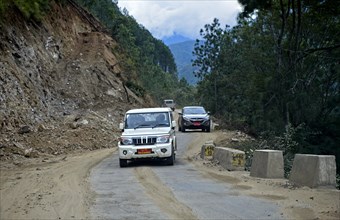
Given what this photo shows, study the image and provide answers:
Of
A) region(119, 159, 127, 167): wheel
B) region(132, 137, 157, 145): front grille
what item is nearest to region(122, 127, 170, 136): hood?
region(132, 137, 157, 145): front grille

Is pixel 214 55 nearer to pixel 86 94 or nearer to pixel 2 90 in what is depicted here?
pixel 86 94

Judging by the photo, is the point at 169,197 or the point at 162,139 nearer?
the point at 169,197

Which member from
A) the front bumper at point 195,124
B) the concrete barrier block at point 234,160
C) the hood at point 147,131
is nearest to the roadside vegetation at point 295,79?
the front bumper at point 195,124

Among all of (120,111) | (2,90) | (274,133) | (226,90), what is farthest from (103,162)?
(226,90)

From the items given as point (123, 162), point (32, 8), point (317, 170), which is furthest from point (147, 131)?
point (32, 8)

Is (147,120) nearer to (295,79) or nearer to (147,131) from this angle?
(147,131)

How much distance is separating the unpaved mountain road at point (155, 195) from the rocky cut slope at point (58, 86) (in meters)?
6.50

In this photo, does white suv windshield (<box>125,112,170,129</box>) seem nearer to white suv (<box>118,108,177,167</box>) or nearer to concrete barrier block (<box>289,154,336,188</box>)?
white suv (<box>118,108,177,167</box>)

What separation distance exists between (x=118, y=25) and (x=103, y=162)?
33.8 metres

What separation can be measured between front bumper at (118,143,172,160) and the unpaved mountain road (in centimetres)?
43

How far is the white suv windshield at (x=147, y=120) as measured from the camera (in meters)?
16.9

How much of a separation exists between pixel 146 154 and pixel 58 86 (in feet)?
57.0

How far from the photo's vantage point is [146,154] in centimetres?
1574

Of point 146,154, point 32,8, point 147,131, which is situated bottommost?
point 146,154
